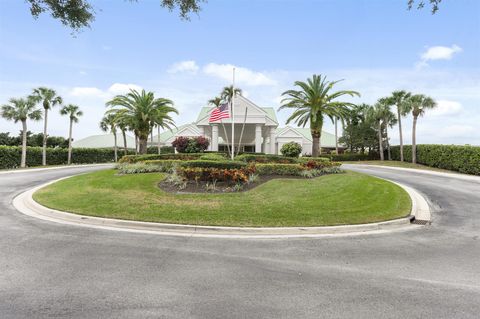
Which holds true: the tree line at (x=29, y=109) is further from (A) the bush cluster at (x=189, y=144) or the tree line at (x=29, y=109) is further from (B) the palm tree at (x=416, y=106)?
(B) the palm tree at (x=416, y=106)

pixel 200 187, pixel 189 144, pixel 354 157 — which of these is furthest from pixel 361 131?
pixel 200 187

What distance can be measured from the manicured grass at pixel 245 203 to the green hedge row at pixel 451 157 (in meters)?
16.0

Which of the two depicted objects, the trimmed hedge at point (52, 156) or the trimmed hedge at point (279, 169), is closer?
the trimmed hedge at point (279, 169)

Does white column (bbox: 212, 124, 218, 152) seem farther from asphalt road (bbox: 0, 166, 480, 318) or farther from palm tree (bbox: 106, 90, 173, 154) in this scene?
asphalt road (bbox: 0, 166, 480, 318)

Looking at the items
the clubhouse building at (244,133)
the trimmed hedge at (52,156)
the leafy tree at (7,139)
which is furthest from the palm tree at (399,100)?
the leafy tree at (7,139)

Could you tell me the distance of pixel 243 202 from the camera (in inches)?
444

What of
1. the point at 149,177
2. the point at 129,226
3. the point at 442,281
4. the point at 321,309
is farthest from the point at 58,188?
the point at 442,281

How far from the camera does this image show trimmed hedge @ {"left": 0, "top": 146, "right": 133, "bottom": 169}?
30406 mm

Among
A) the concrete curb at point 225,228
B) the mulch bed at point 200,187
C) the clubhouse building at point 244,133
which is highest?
the clubhouse building at point 244,133

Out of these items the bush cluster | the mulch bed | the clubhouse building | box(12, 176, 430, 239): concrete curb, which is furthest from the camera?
the clubhouse building

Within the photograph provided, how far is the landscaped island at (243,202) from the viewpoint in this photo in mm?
9328

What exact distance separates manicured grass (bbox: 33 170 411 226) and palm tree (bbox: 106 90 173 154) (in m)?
13.0

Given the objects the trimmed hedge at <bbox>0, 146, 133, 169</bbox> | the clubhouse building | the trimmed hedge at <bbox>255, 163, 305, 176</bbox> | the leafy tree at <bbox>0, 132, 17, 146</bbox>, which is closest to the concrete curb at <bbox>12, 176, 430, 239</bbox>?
the trimmed hedge at <bbox>255, 163, 305, 176</bbox>

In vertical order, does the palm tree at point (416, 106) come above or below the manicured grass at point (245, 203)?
above
